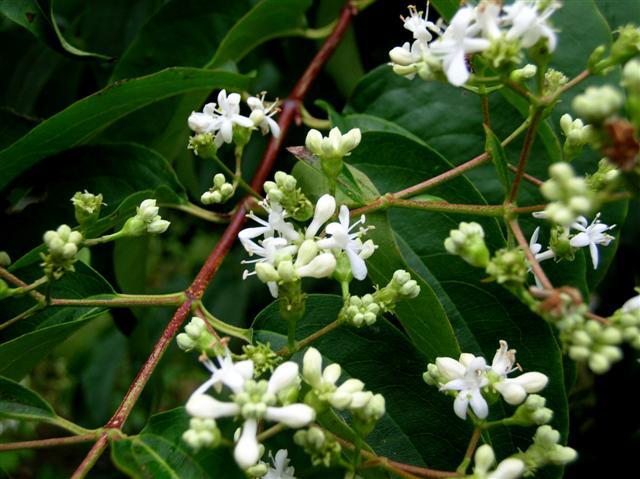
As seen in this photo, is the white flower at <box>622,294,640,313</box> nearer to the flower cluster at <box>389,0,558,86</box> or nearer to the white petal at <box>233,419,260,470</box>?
the flower cluster at <box>389,0,558,86</box>

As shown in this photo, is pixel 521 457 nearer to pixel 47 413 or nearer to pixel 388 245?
pixel 388 245

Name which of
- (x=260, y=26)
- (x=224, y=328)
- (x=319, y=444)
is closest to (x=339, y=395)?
(x=319, y=444)

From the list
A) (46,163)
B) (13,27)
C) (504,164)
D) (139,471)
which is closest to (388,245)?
(504,164)

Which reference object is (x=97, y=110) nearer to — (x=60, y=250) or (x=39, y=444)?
(x=60, y=250)

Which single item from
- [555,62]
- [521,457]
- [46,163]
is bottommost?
[521,457]

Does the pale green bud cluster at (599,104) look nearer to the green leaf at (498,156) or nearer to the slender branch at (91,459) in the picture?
the green leaf at (498,156)

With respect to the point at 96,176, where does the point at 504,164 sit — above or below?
above

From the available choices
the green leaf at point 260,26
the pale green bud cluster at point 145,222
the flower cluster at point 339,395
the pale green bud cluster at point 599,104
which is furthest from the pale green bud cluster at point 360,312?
the green leaf at point 260,26
